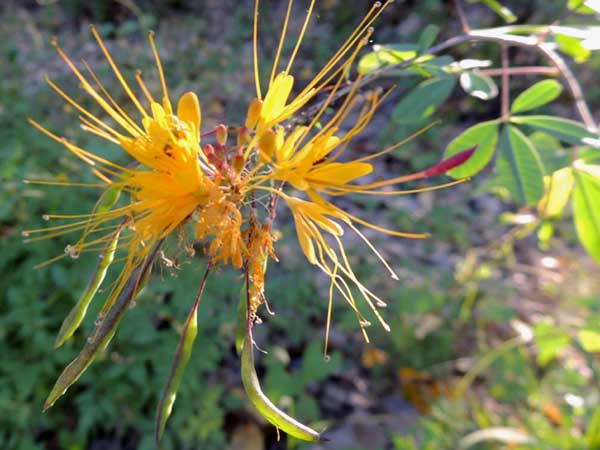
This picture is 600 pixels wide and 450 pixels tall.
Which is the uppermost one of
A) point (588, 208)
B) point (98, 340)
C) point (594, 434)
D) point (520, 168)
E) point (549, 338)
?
point (98, 340)

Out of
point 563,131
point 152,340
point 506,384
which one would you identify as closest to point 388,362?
point 506,384

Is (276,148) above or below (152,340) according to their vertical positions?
above

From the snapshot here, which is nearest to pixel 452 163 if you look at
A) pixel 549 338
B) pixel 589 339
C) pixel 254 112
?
pixel 254 112

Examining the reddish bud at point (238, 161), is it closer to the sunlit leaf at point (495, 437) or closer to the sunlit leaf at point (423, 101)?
the sunlit leaf at point (423, 101)

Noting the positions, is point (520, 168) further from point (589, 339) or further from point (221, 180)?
point (589, 339)

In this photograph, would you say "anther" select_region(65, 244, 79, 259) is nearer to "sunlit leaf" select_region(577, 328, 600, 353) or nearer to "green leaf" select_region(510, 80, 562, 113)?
"green leaf" select_region(510, 80, 562, 113)

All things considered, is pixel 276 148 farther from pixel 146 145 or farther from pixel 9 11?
pixel 9 11

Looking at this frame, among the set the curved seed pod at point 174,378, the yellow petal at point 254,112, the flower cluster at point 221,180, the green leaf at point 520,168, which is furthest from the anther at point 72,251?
the green leaf at point 520,168
